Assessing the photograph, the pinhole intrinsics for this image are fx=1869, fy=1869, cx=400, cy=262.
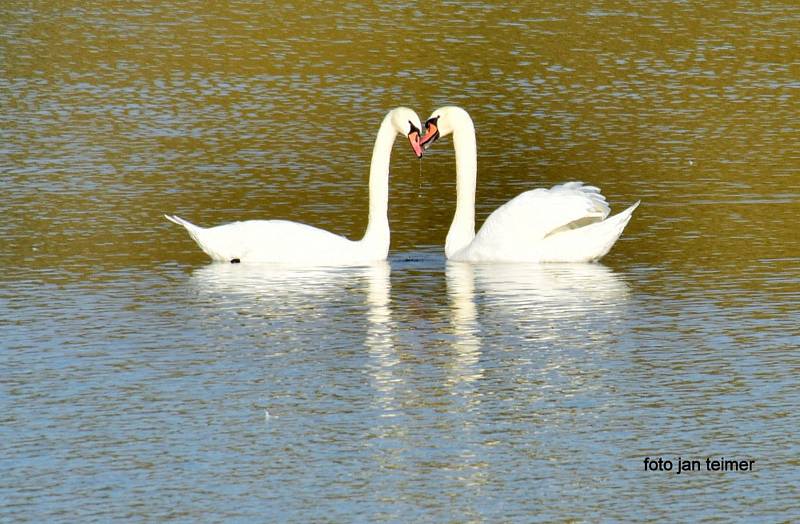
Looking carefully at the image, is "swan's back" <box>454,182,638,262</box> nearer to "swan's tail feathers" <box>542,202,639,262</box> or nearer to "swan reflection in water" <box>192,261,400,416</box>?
"swan's tail feathers" <box>542,202,639,262</box>

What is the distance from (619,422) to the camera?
845cm

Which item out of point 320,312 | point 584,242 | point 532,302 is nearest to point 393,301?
point 320,312

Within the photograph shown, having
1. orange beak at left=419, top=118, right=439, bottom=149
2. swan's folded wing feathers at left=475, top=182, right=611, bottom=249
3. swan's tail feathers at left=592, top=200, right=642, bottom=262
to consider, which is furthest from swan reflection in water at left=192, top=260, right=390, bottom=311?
swan's tail feathers at left=592, top=200, right=642, bottom=262

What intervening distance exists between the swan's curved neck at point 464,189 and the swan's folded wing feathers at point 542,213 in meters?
0.49

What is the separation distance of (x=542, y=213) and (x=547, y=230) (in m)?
0.15

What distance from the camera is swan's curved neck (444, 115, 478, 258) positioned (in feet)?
44.7

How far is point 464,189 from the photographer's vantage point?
14039 millimetres

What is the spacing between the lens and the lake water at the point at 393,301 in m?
7.62

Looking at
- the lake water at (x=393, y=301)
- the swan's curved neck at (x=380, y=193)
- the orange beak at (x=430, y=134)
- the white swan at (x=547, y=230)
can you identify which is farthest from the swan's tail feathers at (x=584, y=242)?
the orange beak at (x=430, y=134)

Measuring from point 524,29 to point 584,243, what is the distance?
14.3 m

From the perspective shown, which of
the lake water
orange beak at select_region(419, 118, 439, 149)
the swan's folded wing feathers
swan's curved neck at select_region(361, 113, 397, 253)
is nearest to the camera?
the lake water

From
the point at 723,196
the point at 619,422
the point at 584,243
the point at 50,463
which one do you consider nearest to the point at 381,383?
the point at 619,422

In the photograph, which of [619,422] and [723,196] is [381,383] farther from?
[723,196]

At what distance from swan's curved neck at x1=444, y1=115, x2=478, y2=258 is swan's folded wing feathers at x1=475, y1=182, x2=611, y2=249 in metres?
0.49
